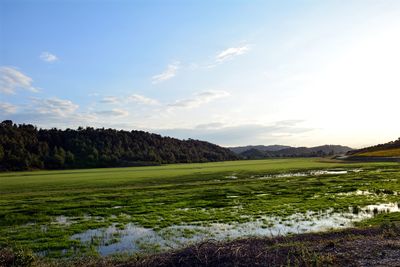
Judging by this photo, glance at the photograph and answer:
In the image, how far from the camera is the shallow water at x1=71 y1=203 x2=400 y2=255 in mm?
18250

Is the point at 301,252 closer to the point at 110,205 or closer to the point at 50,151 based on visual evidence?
the point at 110,205

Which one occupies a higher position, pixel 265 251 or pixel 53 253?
pixel 265 251

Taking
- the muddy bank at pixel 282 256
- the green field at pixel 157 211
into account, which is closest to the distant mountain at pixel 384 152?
the green field at pixel 157 211

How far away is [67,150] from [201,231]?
533ft

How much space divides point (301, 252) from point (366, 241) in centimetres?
349

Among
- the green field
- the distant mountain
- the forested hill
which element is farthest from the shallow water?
the forested hill

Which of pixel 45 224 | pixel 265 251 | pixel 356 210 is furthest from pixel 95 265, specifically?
pixel 356 210

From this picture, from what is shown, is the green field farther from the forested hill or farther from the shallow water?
the forested hill

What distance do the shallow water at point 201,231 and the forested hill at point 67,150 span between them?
128m

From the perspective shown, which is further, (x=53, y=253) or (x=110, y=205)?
(x=110, y=205)

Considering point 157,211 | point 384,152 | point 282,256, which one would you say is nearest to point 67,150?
point 384,152

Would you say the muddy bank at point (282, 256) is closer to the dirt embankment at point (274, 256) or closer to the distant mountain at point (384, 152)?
the dirt embankment at point (274, 256)

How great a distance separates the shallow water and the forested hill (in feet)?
421

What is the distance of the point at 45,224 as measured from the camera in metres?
24.8
